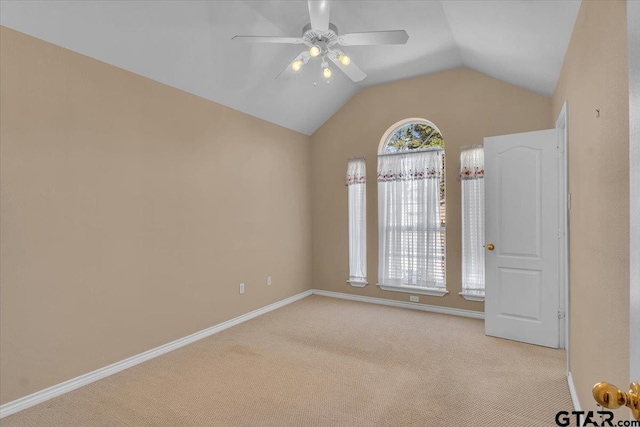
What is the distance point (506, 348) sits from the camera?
3236 mm

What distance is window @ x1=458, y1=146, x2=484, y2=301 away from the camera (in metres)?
4.05

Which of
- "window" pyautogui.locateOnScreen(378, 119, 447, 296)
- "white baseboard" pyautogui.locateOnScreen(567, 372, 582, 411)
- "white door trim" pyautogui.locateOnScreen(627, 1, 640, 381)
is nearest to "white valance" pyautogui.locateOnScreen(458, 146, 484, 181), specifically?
"window" pyautogui.locateOnScreen(378, 119, 447, 296)

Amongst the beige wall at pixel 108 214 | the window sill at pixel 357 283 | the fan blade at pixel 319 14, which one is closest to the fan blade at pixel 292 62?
the fan blade at pixel 319 14

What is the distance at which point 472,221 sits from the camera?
13.5 feet

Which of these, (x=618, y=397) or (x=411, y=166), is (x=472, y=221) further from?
(x=618, y=397)

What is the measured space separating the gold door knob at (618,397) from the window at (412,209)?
3791 mm

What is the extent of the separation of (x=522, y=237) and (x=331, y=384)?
2.27 meters

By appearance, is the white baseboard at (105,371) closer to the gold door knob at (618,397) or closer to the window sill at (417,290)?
the window sill at (417,290)

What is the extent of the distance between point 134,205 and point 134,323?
1.03 metres

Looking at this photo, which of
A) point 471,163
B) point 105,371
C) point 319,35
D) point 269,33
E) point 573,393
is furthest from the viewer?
point 471,163

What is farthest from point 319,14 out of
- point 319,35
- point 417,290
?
point 417,290

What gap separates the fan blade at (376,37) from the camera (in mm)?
2383

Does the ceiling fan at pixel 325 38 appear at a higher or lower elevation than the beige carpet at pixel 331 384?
higher

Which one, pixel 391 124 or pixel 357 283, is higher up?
pixel 391 124
